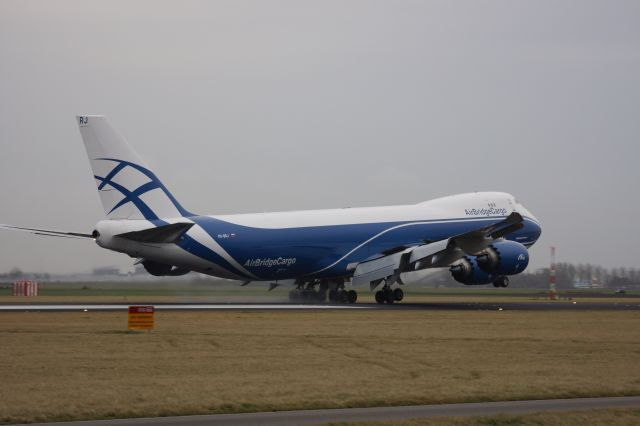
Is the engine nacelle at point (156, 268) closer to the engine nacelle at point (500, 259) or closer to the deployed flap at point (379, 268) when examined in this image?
the deployed flap at point (379, 268)

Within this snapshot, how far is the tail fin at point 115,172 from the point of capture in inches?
1976

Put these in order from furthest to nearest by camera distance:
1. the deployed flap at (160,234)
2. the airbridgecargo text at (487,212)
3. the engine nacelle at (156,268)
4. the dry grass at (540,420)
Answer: the airbridgecargo text at (487,212) < the engine nacelle at (156,268) < the deployed flap at (160,234) < the dry grass at (540,420)

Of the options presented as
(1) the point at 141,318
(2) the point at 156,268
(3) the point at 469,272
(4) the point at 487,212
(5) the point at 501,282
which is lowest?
(1) the point at 141,318

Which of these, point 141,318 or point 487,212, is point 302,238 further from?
point 141,318

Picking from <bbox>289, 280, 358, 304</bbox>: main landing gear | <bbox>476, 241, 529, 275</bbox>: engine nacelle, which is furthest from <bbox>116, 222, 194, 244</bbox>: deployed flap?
<bbox>476, 241, 529, 275</bbox>: engine nacelle

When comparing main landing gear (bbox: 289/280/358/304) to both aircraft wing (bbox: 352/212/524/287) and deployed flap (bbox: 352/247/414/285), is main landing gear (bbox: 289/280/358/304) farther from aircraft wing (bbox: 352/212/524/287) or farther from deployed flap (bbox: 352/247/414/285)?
aircraft wing (bbox: 352/212/524/287)

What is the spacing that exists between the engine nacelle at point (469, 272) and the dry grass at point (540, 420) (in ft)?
118

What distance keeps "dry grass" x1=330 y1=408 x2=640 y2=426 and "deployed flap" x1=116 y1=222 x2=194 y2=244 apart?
32.3 metres

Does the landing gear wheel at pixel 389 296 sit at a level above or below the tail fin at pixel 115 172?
below

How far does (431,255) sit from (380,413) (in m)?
35.0

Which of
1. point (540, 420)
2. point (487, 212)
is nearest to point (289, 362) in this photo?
point (540, 420)

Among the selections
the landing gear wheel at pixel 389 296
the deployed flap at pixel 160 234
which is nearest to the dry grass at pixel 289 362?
the deployed flap at pixel 160 234

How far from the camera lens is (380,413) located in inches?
764

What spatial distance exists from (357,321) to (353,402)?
21013 millimetres
